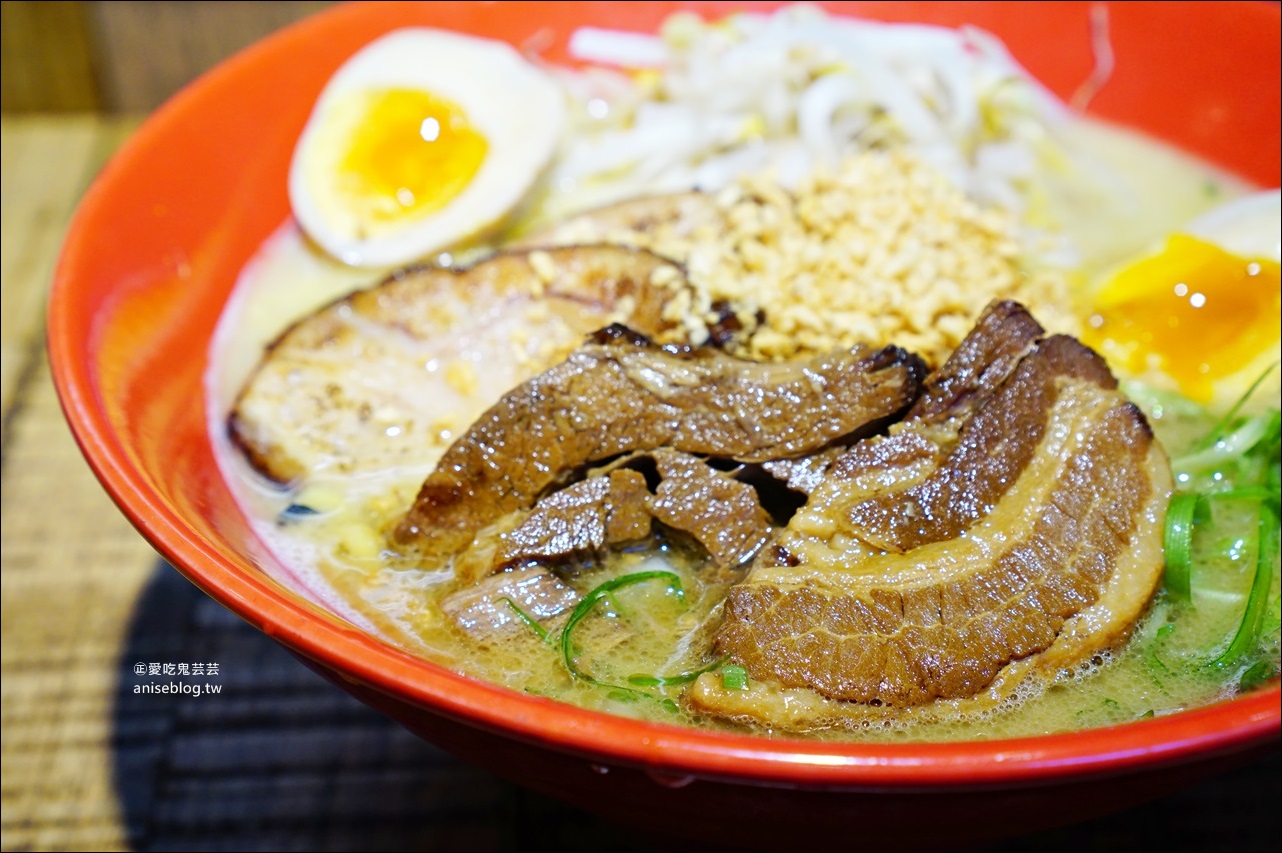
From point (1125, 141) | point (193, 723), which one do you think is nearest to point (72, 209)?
point (193, 723)

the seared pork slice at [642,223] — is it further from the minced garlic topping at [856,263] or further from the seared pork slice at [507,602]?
the seared pork slice at [507,602]

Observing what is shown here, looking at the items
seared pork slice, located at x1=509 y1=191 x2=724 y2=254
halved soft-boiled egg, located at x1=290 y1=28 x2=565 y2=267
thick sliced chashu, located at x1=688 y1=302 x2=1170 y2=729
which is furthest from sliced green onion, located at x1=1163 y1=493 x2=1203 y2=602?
halved soft-boiled egg, located at x1=290 y1=28 x2=565 y2=267

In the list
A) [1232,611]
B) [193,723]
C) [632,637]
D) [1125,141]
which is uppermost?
[1125,141]

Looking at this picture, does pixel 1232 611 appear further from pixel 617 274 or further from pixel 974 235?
pixel 617 274

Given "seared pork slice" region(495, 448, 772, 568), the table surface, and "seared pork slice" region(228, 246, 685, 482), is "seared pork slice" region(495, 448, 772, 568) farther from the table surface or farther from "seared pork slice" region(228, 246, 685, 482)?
the table surface

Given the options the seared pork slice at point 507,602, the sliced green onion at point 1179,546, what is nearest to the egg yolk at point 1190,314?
the sliced green onion at point 1179,546

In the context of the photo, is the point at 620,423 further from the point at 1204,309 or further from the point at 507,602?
the point at 1204,309

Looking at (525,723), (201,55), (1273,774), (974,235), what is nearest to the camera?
(525,723)
